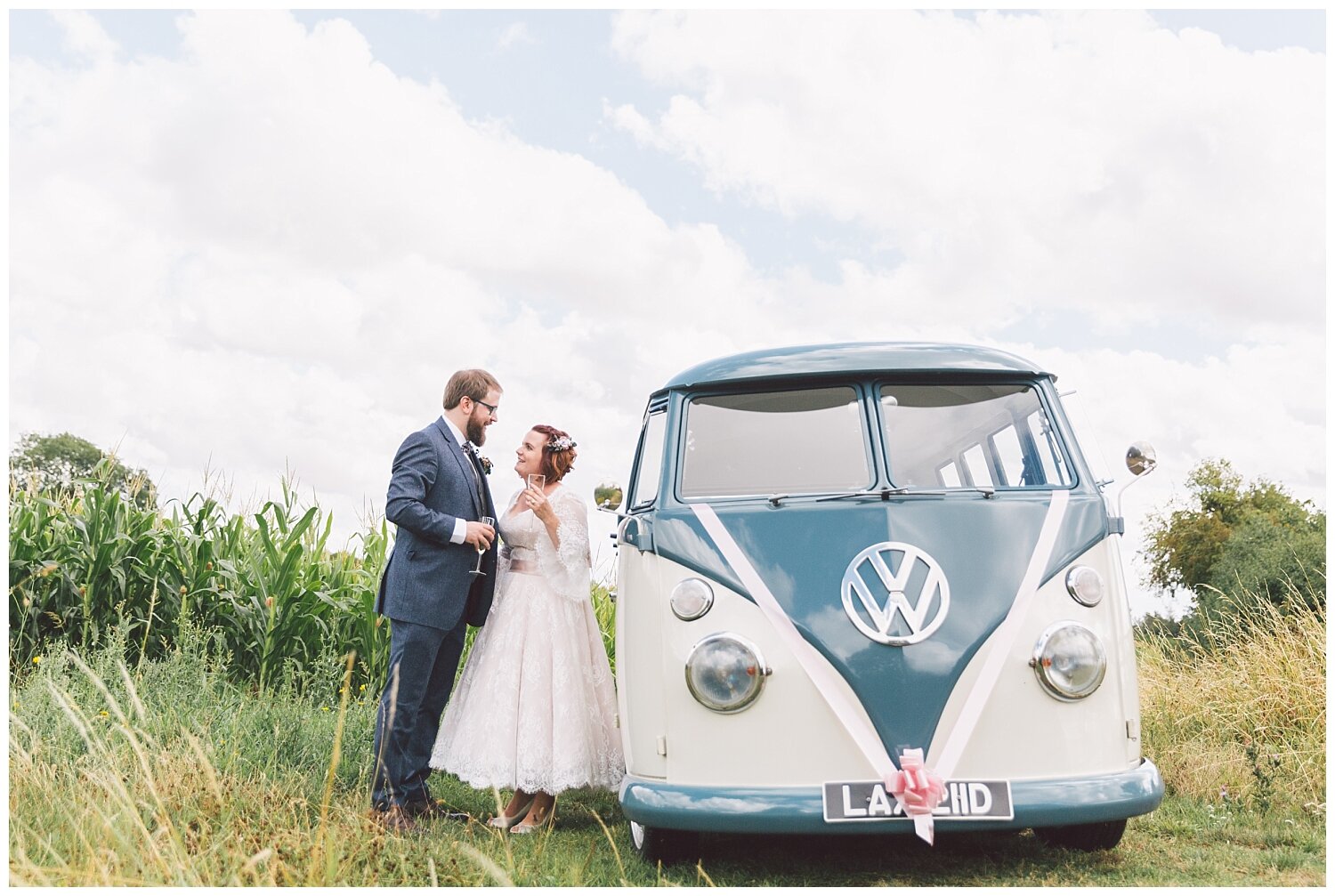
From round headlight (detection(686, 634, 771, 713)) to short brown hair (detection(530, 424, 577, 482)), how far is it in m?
1.66

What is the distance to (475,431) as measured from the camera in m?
5.30

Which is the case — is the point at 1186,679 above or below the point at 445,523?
below

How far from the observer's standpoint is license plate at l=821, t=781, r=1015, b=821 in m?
3.75

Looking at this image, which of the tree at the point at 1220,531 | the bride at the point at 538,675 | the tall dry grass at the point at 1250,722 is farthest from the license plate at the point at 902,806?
the tree at the point at 1220,531

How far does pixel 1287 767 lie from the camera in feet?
21.1

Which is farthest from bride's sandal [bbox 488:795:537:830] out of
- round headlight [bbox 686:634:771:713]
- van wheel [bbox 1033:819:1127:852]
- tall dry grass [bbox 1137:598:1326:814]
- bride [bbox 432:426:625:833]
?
tall dry grass [bbox 1137:598:1326:814]

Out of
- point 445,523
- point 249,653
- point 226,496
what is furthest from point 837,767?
point 226,496

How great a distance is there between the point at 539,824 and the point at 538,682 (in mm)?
670

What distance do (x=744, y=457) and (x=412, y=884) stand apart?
2.17 metres

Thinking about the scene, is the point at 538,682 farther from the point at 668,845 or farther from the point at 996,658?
the point at 996,658

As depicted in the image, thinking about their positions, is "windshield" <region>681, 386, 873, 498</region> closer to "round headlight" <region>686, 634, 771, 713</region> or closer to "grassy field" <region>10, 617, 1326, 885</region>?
"round headlight" <region>686, 634, 771, 713</region>

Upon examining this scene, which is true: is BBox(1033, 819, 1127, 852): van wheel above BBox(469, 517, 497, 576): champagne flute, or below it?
below

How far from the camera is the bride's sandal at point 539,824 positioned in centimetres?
494

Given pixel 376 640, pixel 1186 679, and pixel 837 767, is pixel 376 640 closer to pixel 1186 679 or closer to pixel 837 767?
pixel 837 767
